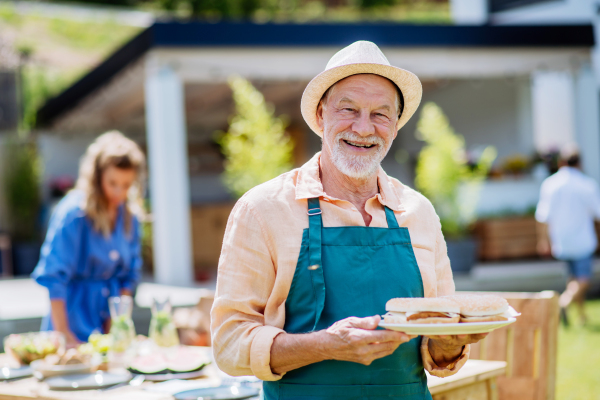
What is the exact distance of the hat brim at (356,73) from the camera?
1.92 m

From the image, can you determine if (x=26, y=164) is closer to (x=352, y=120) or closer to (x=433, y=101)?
(x=433, y=101)

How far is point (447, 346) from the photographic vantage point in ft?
5.87

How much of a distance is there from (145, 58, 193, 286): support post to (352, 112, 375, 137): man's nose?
681cm

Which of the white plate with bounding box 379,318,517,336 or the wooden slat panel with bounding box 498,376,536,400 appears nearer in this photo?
the white plate with bounding box 379,318,517,336

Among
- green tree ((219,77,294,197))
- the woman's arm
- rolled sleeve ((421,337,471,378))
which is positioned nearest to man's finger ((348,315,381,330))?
rolled sleeve ((421,337,471,378))

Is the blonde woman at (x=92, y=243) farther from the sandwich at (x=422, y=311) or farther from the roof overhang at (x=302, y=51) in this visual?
the roof overhang at (x=302, y=51)

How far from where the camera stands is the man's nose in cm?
189

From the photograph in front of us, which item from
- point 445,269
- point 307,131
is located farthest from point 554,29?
point 445,269

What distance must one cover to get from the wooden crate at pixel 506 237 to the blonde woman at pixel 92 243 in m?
7.27

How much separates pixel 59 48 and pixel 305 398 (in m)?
26.6

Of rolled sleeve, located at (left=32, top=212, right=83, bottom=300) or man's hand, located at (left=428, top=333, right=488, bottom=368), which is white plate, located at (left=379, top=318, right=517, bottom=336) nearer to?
man's hand, located at (left=428, top=333, right=488, bottom=368)

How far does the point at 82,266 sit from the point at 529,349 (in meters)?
2.20

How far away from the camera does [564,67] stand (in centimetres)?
1035

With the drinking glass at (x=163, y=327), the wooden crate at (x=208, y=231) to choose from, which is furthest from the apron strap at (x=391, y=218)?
the wooden crate at (x=208, y=231)
